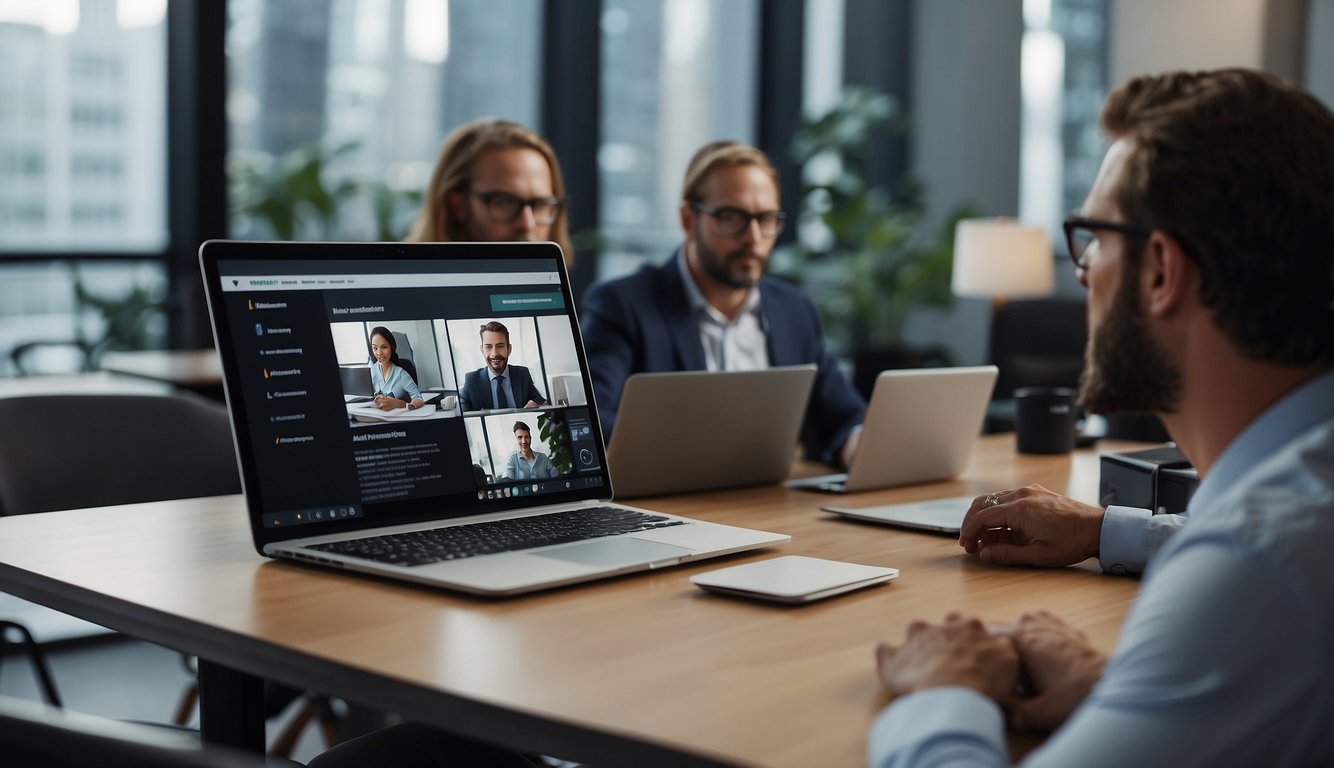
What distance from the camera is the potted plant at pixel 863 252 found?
19.8 feet

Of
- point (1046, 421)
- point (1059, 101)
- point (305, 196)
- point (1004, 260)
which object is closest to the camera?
point (1046, 421)

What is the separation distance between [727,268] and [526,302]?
5.25 feet

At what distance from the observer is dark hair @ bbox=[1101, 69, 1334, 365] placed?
94 cm

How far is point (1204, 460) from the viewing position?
1.02 m

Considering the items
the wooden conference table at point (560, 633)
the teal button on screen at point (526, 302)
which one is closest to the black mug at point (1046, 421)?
the wooden conference table at point (560, 633)

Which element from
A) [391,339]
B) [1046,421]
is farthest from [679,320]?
[391,339]

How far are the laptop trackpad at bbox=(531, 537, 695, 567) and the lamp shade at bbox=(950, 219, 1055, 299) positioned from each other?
400 cm

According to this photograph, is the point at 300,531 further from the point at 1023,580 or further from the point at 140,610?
the point at 1023,580

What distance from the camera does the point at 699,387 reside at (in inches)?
73.0

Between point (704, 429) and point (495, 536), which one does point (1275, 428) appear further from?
point (704, 429)

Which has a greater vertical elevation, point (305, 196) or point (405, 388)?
point (305, 196)

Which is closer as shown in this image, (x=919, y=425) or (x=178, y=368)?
(x=919, y=425)

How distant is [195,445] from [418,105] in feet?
12.2

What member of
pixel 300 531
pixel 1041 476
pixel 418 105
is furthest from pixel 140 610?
pixel 418 105
